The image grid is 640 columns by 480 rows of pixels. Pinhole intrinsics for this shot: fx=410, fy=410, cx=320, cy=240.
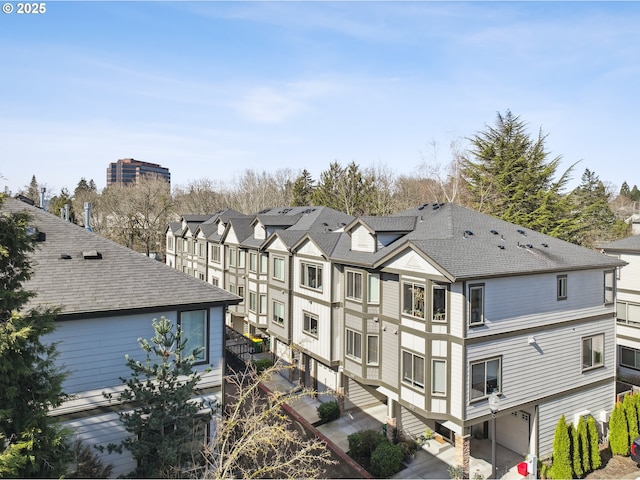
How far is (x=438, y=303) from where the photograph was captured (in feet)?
49.8

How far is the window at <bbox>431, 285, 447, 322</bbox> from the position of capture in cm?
1503

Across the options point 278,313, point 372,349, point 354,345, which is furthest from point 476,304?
point 278,313

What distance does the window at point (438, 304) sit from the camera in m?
15.0

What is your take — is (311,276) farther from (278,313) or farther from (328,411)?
(328,411)

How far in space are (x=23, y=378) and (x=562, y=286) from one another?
60.5 ft

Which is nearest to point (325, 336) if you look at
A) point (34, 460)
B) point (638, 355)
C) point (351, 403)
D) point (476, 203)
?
point (351, 403)

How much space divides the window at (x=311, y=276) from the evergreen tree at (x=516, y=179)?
22.0 m

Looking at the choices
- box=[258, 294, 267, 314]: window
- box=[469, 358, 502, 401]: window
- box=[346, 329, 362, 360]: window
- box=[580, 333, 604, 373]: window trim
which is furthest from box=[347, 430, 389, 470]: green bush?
box=[258, 294, 267, 314]: window

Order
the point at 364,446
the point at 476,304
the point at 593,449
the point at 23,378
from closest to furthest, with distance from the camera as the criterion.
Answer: the point at 23,378 < the point at 476,304 < the point at 593,449 < the point at 364,446

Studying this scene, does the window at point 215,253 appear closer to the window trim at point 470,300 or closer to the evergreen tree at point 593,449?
the window trim at point 470,300

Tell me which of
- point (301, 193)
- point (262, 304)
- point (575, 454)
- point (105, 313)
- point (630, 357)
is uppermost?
point (301, 193)

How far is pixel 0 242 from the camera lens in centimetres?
683

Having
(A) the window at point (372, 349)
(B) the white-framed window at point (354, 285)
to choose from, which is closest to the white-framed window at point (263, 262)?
(B) the white-framed window at point (354, 285)

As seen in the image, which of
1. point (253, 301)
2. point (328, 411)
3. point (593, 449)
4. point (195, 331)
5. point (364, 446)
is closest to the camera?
point (195, 331)
